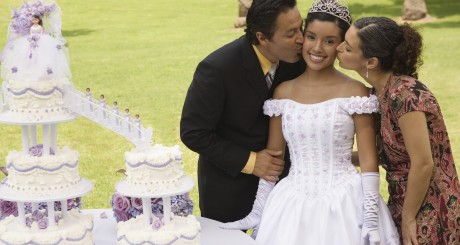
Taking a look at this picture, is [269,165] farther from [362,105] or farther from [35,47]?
[35,47]

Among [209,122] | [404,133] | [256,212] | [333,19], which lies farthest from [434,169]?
[209,122]

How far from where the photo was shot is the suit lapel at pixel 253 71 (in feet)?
17.4

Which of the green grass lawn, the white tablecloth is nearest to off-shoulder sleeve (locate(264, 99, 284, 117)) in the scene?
the white tablecloth

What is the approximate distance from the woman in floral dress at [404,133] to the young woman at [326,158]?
0.12 m

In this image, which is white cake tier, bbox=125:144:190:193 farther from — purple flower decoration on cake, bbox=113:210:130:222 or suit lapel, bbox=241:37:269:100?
suit lapel, bbox=241:37:269:100

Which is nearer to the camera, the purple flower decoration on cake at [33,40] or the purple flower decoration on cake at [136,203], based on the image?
the purple flower decoration on cake at [33,40]

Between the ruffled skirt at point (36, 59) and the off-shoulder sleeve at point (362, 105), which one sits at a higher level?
the ruffled skirt at point (36, 59)

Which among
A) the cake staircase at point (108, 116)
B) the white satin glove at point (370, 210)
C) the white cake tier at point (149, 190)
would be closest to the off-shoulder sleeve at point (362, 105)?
the white satin glove at point (370, 210)

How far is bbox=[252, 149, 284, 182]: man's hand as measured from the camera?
5.25 metres

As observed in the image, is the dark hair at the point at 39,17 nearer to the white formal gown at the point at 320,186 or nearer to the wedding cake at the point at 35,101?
the wedding cake at the point at 35,101

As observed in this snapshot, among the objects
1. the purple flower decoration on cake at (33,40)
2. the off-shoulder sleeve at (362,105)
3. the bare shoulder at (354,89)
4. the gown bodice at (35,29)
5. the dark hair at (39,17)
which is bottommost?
the off-shoulder sleeve at (362,105)

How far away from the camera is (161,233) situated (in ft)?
14.6

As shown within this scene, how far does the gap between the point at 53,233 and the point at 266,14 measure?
5.97ft

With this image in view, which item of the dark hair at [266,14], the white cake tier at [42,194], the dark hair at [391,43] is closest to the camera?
the white cake tier at [42,194]
